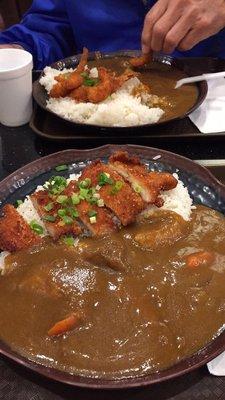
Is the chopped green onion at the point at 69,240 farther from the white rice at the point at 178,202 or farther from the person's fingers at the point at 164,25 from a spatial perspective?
the person's fingers at the point at 164,25

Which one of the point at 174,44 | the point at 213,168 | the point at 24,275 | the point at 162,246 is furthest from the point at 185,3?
the point at 24,275

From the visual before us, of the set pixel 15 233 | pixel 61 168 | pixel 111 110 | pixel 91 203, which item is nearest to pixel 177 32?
pixel 111 110

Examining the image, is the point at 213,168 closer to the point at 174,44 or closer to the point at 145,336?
the point at 174,44

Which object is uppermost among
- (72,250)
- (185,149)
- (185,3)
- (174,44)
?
(185,3)

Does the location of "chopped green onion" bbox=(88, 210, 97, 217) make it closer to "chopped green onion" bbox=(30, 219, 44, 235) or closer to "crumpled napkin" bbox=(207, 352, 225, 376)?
"chopped green onion" bbox=(30, 219, 44, 235)

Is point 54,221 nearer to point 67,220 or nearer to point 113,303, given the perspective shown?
point 67,220

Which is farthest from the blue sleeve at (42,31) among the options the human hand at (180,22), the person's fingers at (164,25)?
the person's fingers at (164,25)
